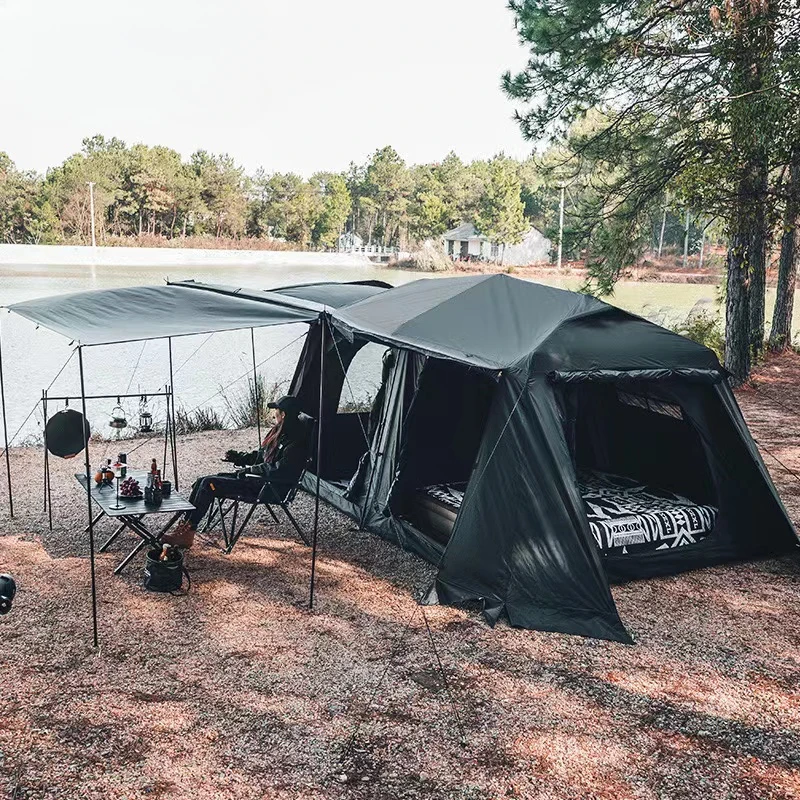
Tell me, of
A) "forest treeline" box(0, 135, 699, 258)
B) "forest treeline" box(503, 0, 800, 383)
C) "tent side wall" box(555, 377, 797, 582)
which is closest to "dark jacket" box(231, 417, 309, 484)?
"tent side wall" box(555, 377, 797, 582)

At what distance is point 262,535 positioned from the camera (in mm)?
5652

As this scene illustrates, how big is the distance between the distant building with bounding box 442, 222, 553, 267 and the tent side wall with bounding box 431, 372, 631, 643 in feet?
145

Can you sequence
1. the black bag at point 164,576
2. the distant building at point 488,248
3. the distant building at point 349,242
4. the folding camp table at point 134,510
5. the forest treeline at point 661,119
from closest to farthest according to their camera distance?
the black bag at point 164,576
the folding camp table at point 134,510
the forest treeline at point 661,119
the distant building at point 488,248
the distant building at point 349,242

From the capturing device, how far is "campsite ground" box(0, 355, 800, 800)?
2.95 metres

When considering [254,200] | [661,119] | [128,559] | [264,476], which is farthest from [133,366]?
[254,200]

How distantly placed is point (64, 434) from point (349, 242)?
48.3 metres

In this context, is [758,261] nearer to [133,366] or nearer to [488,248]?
[133,366]

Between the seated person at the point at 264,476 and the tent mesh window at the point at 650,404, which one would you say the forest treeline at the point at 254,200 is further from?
the seated person at the point at 264,476

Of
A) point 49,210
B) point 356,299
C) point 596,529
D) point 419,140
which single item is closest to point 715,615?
point 596,529

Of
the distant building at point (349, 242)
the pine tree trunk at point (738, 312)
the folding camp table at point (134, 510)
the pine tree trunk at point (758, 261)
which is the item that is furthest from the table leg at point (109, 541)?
the distant building at point (349, 242)

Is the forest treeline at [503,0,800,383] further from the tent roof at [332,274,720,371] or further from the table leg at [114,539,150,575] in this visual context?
the table leg at [114,539,150,575]

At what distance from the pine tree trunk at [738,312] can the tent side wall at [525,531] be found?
670 cm

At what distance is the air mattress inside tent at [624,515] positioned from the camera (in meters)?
4.82

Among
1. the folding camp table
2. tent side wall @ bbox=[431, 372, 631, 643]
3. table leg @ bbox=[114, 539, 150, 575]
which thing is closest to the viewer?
tent side wall @ bbox=[431, 372, 631, 643]
